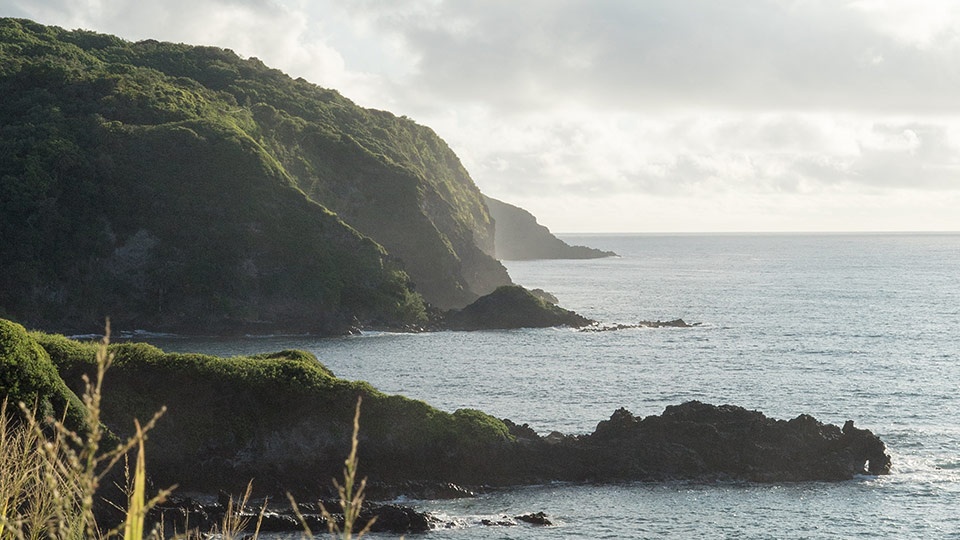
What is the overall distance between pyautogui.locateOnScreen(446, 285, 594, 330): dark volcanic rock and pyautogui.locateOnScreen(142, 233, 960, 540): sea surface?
5056 millimetres

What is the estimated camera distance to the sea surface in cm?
4079

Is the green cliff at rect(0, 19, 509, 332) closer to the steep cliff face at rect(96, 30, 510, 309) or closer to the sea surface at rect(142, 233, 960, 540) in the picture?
the steep cliff face at rect(96, 30, 510, 309)

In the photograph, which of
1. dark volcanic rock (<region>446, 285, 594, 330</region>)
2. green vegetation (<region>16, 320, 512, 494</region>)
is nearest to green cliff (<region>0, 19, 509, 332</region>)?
dark volcanic rock (<region>446, 285, 594, 330</region>)

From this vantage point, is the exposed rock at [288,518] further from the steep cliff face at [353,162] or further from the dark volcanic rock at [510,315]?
the steep cliff face at [353,162]

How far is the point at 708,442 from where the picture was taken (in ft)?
161

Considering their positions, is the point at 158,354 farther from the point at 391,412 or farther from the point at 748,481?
the point at 748,481

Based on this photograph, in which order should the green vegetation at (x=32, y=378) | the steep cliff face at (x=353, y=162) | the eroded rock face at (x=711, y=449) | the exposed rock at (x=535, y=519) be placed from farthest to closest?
1. the steep cliff face at (x=353, y=162)
2. the eroded rock face at (x=711, y=449)
3. the exposed rock at (x=535, y=519)
4. the green vegetation at (x=32, y=378)

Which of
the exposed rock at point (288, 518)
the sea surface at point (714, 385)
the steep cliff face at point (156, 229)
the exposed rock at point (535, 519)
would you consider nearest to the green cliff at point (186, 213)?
the steep cliff face at point (156, 229)

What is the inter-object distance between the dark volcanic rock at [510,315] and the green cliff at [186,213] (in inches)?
230

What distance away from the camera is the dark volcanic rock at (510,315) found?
111 meters

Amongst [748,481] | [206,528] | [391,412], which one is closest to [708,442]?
[748,481]

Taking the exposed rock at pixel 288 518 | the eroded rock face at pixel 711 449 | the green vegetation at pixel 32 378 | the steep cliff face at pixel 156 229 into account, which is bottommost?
the exposed rock at pixel 288 518

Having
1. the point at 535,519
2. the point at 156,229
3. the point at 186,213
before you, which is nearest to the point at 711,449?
the point at 535,519

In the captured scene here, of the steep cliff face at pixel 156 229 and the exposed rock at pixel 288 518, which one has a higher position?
the steep cliff face at pixel 156 229
